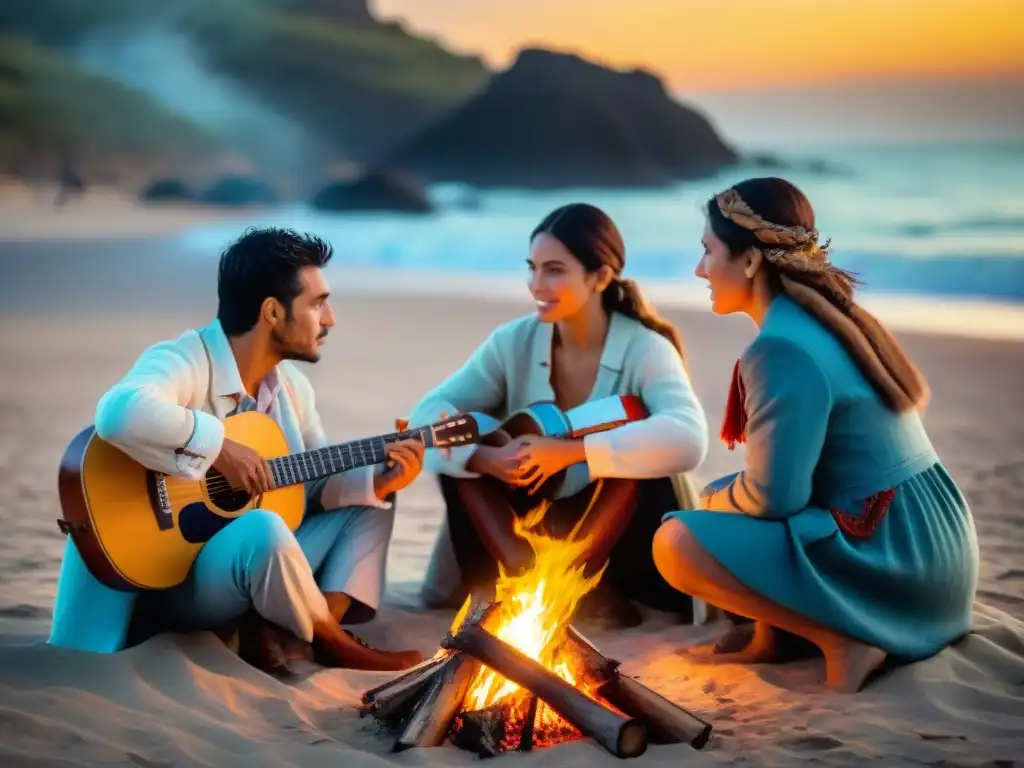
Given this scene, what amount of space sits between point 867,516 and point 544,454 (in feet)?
3.54

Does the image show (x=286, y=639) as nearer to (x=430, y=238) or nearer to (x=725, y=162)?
(x=430, y=238)

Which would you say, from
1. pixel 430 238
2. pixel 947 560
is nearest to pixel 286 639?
pixel 947 560

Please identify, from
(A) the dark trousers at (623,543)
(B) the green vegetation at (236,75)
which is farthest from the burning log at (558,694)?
(B) the green vegetation at (236,75)

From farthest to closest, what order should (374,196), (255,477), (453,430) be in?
(374,196), (453,430), (255,477)

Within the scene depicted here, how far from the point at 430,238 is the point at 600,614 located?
1629cm

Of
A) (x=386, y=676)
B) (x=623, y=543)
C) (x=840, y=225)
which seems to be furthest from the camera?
(x=840, y=225)

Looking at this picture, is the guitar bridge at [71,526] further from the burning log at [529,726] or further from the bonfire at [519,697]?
the burning log at [529,726]

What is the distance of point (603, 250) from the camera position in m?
4.14

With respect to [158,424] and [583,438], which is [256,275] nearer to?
[158,424]

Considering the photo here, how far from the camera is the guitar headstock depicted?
3.82 meters

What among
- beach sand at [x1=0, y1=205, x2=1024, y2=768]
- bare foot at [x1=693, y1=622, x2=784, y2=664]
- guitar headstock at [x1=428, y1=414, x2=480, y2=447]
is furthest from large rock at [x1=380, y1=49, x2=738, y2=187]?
bare foot at [x1=693, y1=622, x2=784, y2=664]

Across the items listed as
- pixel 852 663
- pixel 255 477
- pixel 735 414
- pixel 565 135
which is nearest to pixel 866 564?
pixel 852 663

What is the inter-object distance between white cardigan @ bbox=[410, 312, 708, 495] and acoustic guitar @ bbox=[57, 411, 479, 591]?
0.56 m

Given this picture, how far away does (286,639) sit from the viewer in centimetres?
365
